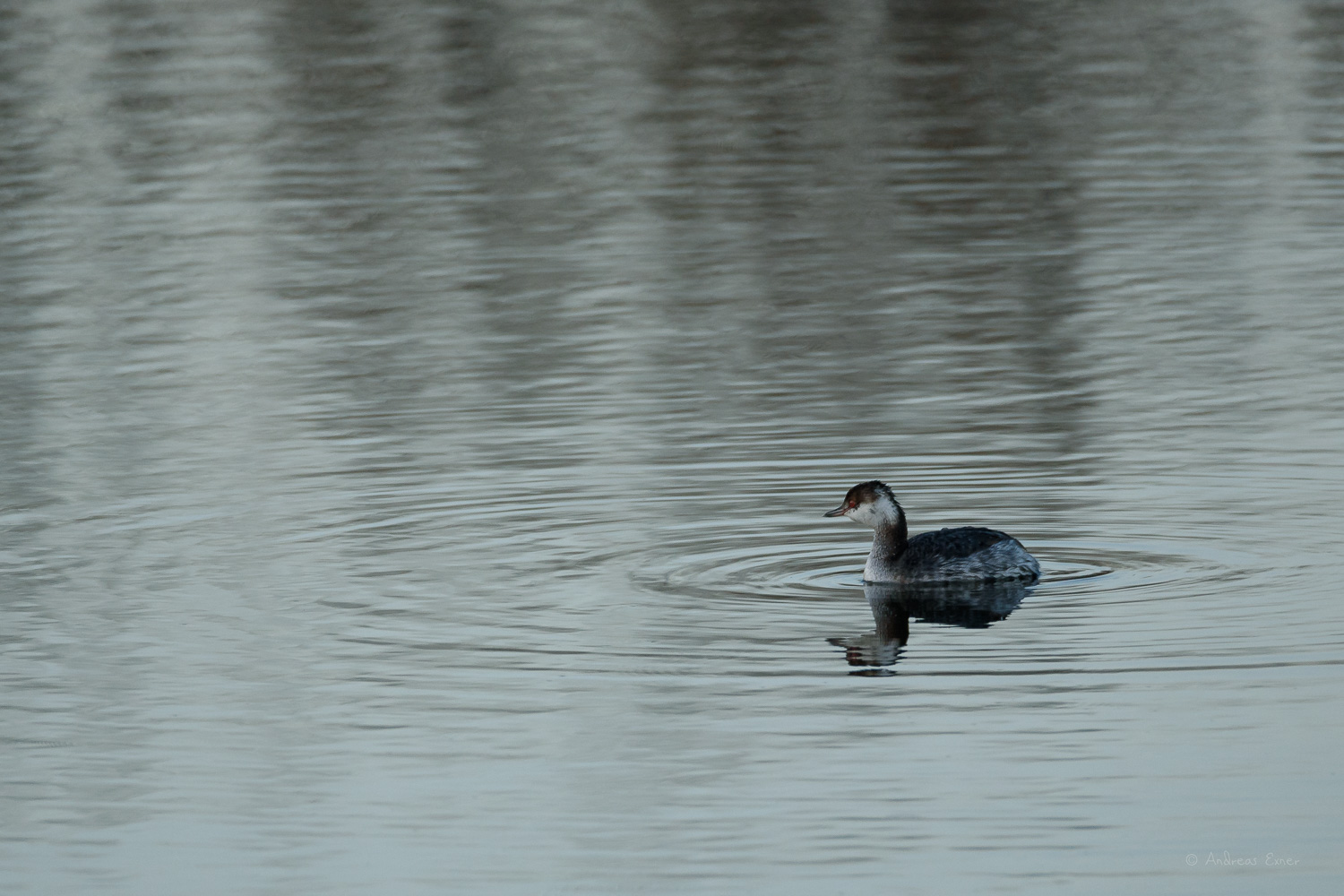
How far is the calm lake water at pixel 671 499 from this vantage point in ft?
39.1

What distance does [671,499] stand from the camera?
18.4 metres

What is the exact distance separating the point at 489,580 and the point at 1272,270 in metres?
14.0

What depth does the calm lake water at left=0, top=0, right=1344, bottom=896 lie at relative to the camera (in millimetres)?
11914

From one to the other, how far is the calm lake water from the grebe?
0.24m

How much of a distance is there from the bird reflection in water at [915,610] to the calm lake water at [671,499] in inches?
2.2

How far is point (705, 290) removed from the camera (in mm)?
28203

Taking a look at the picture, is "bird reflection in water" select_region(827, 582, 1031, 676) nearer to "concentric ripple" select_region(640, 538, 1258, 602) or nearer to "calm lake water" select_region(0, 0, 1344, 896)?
"calm lake water" select_region(0, 0, 1344, 896)

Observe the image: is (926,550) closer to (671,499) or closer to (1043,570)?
(1043,570)

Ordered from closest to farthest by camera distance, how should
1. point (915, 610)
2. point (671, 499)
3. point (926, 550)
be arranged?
point (915, 610) → point (926, 550) → point (671, 499)

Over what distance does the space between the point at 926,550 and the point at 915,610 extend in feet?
1.75

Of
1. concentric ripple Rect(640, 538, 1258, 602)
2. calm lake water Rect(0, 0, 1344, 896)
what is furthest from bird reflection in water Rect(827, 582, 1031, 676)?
concentric ripple Rect(640, 538, 1258, 602)

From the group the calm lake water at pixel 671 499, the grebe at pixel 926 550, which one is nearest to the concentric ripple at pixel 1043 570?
the calm lake water at pixel 671 499

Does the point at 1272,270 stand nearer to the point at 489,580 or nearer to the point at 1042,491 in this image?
the point at 1042,491

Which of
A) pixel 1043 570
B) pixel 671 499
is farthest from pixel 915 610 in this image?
pixel 671 499
